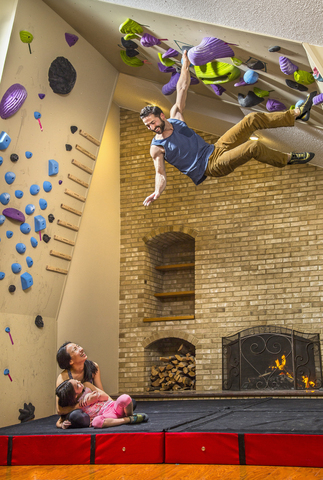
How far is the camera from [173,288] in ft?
26.7

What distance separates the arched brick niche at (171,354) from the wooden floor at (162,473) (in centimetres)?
395

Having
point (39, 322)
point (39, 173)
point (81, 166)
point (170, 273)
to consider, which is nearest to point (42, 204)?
point (39, 173)

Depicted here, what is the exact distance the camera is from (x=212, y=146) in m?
4.27

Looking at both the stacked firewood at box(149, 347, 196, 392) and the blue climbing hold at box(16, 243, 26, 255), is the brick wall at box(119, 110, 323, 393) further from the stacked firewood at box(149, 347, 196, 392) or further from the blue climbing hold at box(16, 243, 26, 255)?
the blue climbing hold at box(16, 243, 26, 255)

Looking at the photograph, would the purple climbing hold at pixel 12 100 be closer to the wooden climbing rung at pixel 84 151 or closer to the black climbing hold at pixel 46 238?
the wooden climbing rung at pixel 84 151

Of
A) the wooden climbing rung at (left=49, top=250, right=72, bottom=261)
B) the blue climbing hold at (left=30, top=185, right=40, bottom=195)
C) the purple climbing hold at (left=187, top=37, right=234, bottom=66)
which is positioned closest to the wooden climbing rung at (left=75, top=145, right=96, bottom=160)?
the blue climbing hold at (left=30, top=185, right=40, bottom=195)

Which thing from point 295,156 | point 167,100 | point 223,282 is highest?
Result: point 167,100

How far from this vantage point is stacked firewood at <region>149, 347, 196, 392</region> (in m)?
7.23

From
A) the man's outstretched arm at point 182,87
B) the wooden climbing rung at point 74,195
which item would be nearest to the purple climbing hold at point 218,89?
the man's outstretched arm at point 182,87

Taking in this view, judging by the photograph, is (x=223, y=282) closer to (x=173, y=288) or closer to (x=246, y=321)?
(x=246, y=321)

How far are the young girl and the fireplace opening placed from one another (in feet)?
10.7

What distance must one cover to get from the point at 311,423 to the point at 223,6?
10.3 feet

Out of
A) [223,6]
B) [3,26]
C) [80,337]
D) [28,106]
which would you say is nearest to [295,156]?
[223,6]

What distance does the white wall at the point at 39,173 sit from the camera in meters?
5.04
